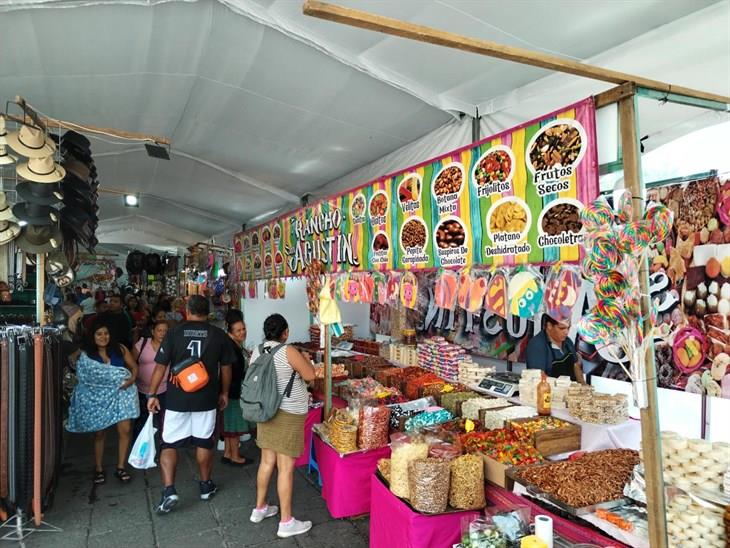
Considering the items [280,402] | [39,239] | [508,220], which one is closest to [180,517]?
[280,402]

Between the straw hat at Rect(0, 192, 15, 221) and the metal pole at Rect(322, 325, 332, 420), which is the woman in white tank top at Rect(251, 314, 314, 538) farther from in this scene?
the straw hat at Rect(0, 192, 15, 221)

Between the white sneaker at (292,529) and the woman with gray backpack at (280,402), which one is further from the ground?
the woman with gray backpack at (280,402)

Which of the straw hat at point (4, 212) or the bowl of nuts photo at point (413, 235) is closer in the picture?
the bowl of nuts photo at point (413, 235)

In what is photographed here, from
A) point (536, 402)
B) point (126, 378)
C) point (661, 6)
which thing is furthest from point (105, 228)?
point (661, 6)

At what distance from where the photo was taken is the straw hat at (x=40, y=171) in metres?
3.98

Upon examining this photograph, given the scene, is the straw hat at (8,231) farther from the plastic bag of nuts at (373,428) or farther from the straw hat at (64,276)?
the plastic bag of nuts at (373,428)

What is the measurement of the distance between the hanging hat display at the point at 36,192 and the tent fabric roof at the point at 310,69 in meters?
0.90

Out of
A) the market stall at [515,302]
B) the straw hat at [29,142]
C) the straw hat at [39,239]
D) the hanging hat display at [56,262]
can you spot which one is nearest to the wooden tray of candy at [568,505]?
the market stall at [515,302]

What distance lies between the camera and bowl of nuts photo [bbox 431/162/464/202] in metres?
3.06

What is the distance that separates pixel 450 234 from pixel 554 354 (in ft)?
8.57

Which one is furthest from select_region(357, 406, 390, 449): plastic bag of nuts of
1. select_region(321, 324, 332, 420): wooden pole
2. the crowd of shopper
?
select_region(321, 324, 332, 420): wooden pole

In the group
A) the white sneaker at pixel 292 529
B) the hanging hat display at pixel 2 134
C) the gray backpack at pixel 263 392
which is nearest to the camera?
the gray backpack at pixel 263 392

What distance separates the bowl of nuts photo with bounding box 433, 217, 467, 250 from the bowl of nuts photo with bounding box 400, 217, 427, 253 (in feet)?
0.50

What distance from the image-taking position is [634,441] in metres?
3.30
